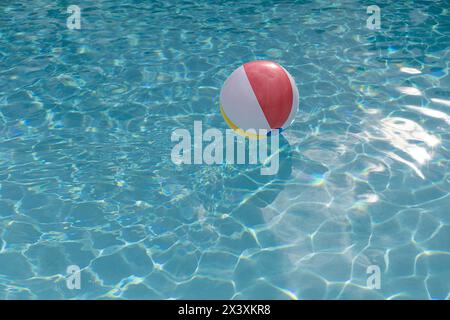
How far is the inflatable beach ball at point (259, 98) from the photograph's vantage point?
16.3 ft

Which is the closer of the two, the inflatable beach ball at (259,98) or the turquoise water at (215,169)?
the turquoise water at (215,169)

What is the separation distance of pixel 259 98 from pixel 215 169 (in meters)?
0.97

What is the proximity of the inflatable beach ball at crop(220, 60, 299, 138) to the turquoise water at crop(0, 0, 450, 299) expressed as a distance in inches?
25.0

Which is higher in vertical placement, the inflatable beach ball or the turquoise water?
the inflatable beach ball

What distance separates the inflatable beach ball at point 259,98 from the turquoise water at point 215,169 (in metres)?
0.63

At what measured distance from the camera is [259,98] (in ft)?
16.3

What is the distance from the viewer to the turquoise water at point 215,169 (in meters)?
4.44

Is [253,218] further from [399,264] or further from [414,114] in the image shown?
[414,114]

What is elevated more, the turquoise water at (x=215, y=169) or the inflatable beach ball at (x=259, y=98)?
the inflatable beach ball at (x=259, y=98)

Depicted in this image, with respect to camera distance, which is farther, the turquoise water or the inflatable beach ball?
the inflatable beach ball

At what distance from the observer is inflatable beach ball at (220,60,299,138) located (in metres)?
4.98
